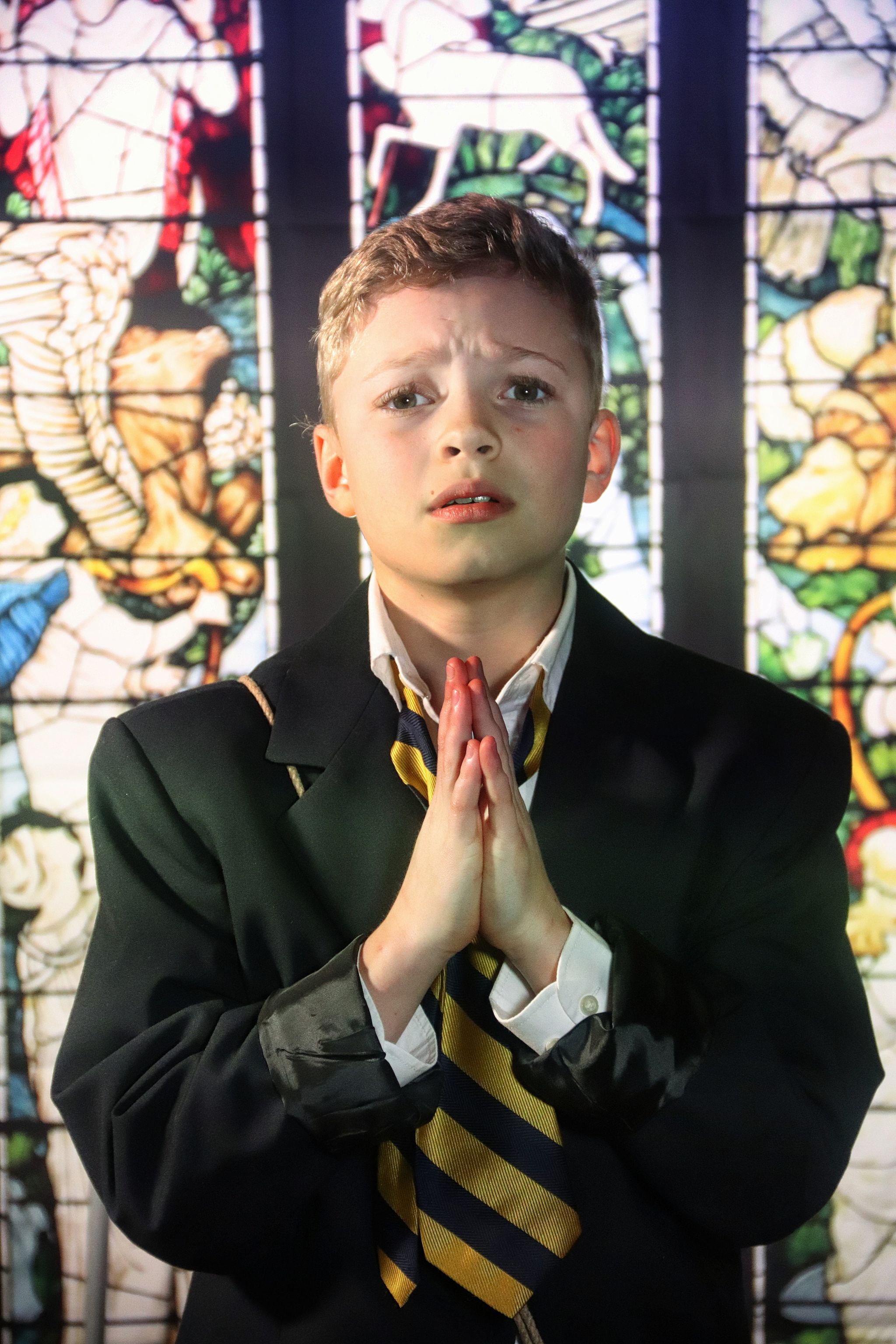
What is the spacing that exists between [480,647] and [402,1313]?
657 millimetres

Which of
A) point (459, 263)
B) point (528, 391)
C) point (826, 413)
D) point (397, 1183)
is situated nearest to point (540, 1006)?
point (397, 1183)

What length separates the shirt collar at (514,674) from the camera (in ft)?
3.85

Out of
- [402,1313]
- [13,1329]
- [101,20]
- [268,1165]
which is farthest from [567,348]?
[13,1329]

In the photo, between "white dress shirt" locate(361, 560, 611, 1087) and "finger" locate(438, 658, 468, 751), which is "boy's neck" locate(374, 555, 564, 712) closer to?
"finger" locate(438, 658, 468, 751)

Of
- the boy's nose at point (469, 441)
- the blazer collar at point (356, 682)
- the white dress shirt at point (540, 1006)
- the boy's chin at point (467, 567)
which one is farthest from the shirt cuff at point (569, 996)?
the boy's nose at point (469, 441)

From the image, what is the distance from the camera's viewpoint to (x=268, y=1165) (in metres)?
0.97

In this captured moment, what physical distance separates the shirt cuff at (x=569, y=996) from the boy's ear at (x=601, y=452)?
49cm

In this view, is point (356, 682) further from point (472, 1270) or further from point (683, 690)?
point (472, 1270)

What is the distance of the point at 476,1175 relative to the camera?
1053 mm

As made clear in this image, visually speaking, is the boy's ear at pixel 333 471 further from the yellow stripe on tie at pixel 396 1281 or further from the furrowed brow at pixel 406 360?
the yellow stripe on tie at pixel 396 1281

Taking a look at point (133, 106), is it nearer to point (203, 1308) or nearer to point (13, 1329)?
point (203, 1308)

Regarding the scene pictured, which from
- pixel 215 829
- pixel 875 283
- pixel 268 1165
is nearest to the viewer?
pixel 268 1165

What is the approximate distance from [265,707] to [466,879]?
36 centimetres

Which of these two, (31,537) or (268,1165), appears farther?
(31,537)
